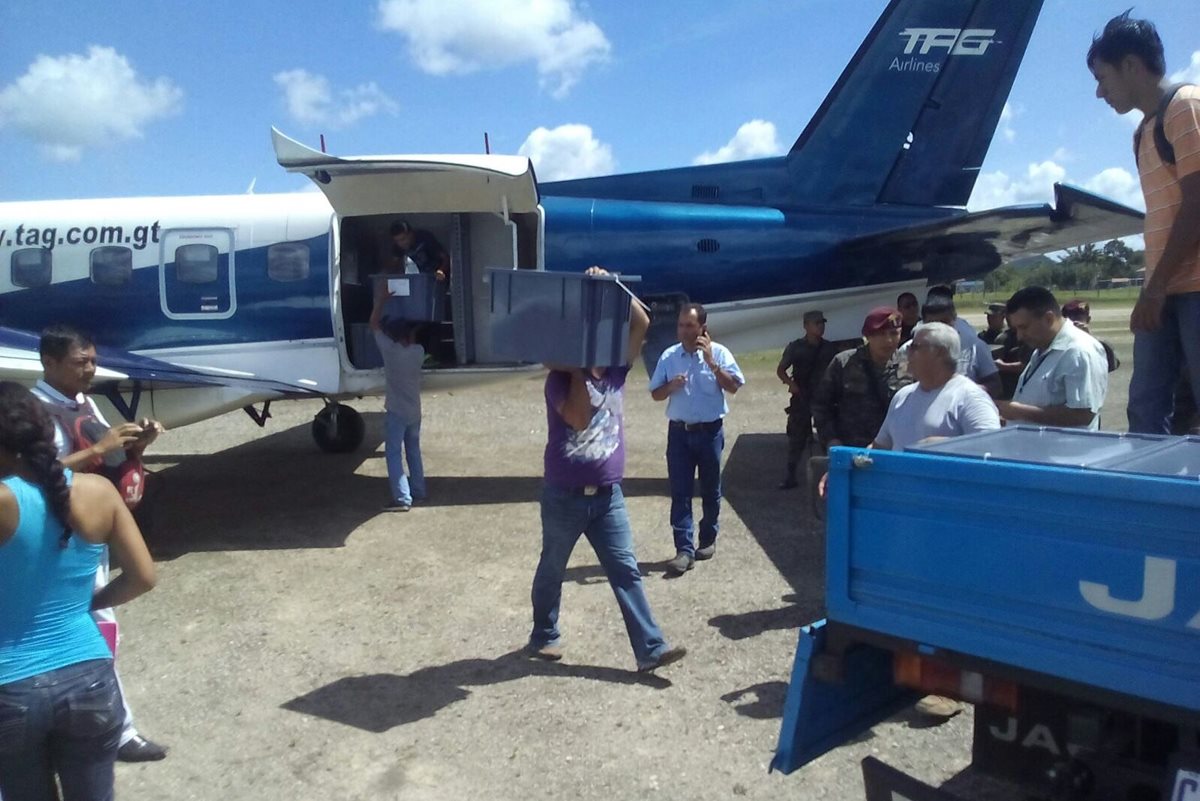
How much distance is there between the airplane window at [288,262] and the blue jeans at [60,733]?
6502 mm

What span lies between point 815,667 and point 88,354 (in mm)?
3306

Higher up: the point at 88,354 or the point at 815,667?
the point at 88,354

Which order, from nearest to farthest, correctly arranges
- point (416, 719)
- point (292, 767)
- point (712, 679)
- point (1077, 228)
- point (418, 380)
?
point (292, 767)
point (416, 719)
point (712, 679)
point (1077, 228)
point (418, 380)

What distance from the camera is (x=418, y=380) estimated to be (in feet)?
25.8

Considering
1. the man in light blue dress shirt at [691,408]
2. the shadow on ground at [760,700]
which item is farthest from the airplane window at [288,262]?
the shadow on ground at [760,700]

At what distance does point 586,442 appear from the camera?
4.38m

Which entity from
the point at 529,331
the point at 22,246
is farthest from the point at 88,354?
the point at 22,246

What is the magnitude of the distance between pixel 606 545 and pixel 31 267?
7.43m

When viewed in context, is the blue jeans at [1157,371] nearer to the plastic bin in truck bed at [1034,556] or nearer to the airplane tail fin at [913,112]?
the plastic bin in truck bed at [1034,556]

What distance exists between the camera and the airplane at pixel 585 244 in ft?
28.1

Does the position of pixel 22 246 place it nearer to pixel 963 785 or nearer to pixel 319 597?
pixel 319 597

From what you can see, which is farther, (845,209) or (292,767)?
(845,209)

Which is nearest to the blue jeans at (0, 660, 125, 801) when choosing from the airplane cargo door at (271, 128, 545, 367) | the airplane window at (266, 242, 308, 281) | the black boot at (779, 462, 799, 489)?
the airplane cargo door at (271, 128, 545, 367)

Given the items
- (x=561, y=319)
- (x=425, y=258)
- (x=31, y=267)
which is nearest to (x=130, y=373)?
(x=31, y=267)
